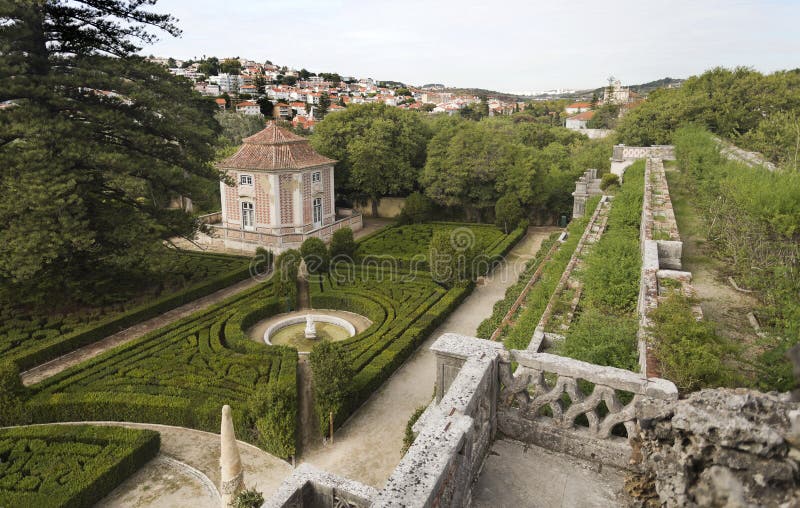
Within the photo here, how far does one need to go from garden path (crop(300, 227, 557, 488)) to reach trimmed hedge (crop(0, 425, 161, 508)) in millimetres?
3412

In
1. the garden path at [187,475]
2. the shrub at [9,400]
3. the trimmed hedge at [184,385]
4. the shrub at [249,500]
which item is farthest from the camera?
the shrub at [9,400]

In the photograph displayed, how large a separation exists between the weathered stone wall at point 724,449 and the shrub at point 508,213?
87.4ft

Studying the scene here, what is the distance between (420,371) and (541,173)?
836 inches

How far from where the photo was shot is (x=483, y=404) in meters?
4.86

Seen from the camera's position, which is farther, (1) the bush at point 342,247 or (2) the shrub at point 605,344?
(1) the bush at point 342,247

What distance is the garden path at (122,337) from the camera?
14.0 metres

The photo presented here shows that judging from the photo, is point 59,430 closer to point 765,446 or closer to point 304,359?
point 304,359

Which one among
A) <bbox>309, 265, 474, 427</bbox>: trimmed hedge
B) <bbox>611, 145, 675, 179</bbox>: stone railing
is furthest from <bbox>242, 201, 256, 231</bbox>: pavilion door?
<bbox>611, 145, 675, 179</bbox>: stone railing

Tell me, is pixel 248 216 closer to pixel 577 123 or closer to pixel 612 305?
pixel 612 305

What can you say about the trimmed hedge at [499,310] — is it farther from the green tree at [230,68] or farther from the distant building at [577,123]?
the green tree at [230,68]

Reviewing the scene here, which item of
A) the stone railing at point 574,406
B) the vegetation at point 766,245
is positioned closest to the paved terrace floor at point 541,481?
the stone railing at point 574,406

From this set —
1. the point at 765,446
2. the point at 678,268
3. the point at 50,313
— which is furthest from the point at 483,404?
the point at 50,313

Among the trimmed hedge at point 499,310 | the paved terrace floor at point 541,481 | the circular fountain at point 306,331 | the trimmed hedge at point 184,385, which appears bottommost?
the circular fountain at point 306,331

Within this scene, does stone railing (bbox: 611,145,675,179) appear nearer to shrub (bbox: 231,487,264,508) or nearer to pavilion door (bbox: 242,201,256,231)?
pavilion door (bbox: 242,201,256,231)
